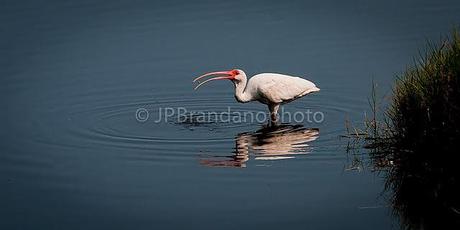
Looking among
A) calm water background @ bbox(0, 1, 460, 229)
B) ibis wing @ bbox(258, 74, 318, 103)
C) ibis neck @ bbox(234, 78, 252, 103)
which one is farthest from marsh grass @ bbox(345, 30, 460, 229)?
ibis neck @ bbox(234, 78, 252, 103)

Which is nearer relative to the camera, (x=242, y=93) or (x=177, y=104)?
(x=242, y=93)

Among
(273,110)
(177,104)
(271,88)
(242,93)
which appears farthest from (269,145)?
(177,104)

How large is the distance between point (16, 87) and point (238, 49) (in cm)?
373

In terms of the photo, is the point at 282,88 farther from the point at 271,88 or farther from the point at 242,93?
the point at 242,93

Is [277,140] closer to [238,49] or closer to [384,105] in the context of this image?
[384,105]

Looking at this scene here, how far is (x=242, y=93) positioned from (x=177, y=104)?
0.96 meters

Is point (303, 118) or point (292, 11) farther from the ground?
point (292, 11)

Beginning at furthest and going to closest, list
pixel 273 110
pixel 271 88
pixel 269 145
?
pixel 273 110 < pixel 271 88 < pixel 269 145

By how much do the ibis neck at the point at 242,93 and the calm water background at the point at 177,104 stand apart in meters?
0.30

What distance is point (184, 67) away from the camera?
1673 cm

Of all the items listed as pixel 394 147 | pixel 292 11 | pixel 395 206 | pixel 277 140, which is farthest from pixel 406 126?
pixel 292 11

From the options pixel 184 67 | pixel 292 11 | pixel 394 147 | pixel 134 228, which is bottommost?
pixel 134 228

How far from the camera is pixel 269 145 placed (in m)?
12.6

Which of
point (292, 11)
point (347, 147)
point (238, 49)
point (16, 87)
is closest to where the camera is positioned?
point (347, 147)
